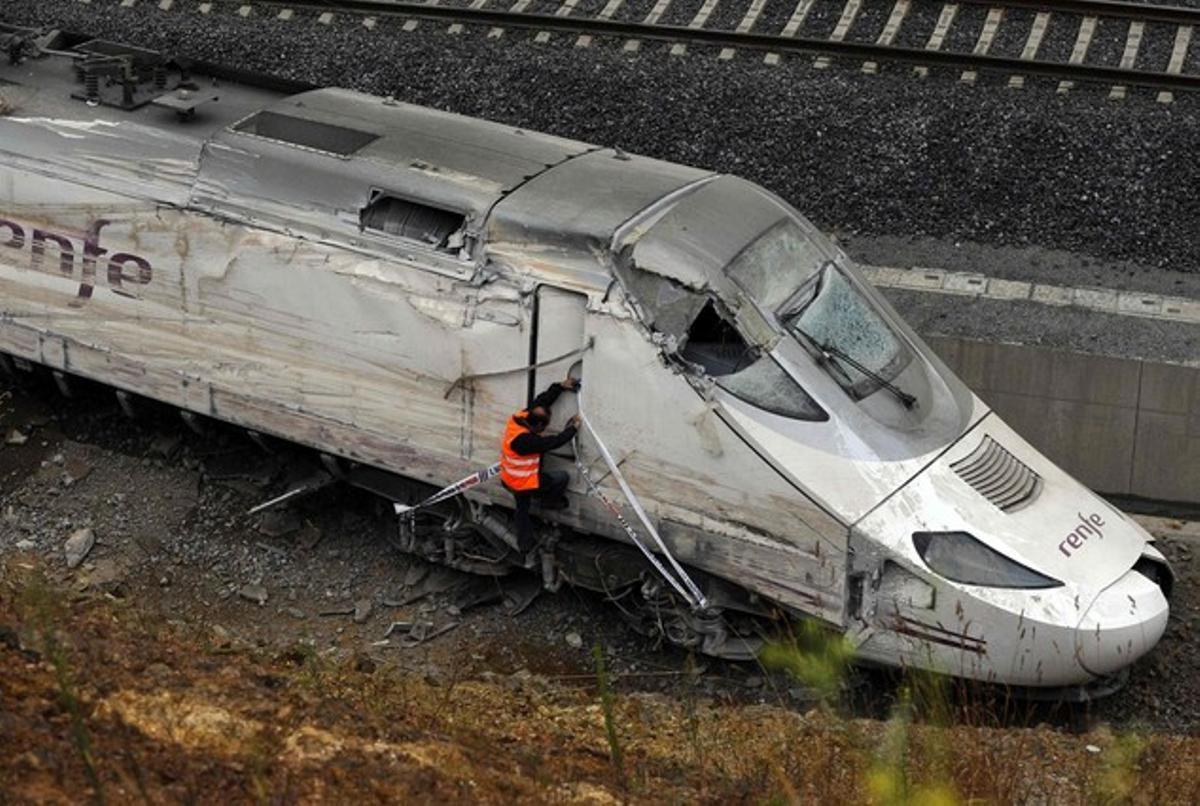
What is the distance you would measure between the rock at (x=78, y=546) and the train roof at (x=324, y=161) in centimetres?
214

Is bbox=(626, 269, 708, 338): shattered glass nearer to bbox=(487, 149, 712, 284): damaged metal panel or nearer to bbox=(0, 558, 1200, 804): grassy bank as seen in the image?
bbox=(487, 149, 712, 284): damaged metal panel

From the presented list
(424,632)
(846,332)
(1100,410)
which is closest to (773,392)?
(846,332)

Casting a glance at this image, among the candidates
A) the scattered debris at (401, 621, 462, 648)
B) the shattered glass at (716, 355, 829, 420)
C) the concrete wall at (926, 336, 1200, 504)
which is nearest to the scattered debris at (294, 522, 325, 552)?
the scattered debris at (401, 621, 462, 648)

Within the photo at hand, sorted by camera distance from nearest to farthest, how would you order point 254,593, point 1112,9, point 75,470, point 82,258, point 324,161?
point 324,161, point 254,593, point 82,258, point 75,470, point 1112,9

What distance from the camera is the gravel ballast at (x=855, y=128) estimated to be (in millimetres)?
14359

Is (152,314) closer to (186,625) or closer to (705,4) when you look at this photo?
(186,625)

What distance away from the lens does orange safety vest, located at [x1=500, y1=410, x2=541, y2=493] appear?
34.0ft

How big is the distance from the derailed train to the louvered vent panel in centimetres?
2

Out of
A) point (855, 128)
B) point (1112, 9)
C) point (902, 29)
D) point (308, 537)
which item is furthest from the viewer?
point (902, 29)

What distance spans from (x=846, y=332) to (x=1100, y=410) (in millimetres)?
2594

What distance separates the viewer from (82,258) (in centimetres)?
1151

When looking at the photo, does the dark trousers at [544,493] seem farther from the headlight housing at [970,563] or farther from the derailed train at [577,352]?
the headlight housing at [970,563]

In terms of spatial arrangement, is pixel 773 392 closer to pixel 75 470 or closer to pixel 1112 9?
pixel 75 470

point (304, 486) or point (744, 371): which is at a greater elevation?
point (744, 371)
